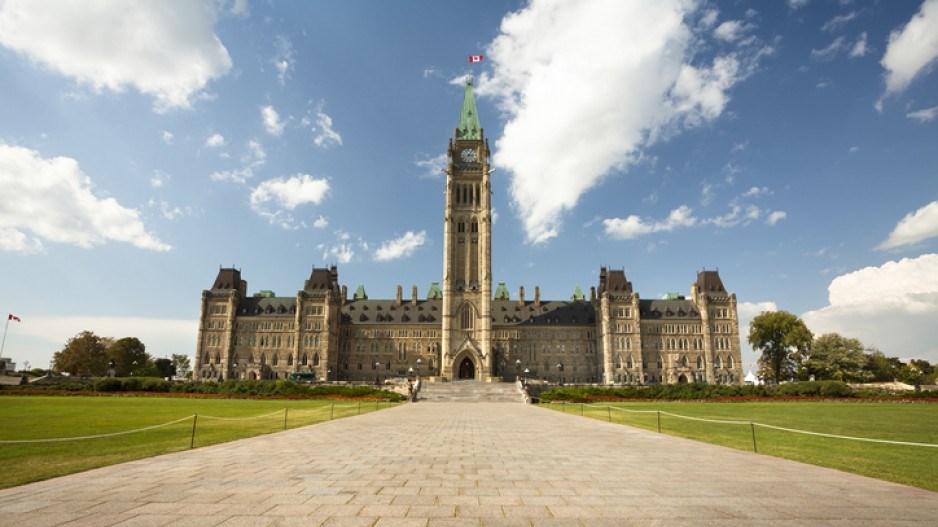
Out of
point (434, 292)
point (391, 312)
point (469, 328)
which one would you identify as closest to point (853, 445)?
point (469, 328)

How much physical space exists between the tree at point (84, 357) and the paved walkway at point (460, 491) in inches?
3783

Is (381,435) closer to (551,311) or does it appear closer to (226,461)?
(226,461)

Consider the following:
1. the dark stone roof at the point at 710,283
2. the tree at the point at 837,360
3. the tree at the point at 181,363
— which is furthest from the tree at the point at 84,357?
the tree at the point at 837,360

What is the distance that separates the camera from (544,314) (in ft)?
332

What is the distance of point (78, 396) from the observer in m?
43.9

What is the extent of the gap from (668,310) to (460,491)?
3856 inches

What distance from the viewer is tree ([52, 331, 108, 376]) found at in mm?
86125

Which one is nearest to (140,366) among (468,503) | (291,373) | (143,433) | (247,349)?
(247,349)

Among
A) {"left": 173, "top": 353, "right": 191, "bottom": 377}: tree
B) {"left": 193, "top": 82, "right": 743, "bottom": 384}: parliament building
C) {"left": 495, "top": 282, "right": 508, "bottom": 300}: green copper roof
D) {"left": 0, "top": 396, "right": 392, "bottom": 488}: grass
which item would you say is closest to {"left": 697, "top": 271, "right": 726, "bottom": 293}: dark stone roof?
{"left": 193, "top": 82, "right": 743, "bottom": 384}: parliament building

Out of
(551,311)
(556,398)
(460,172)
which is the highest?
(460,172)

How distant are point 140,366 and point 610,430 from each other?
4241 inches

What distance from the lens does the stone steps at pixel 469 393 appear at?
2227 inches

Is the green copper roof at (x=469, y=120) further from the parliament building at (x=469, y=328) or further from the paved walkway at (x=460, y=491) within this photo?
the paved walkway at (x=460, y=491)

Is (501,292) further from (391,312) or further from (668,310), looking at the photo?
(668,310)
